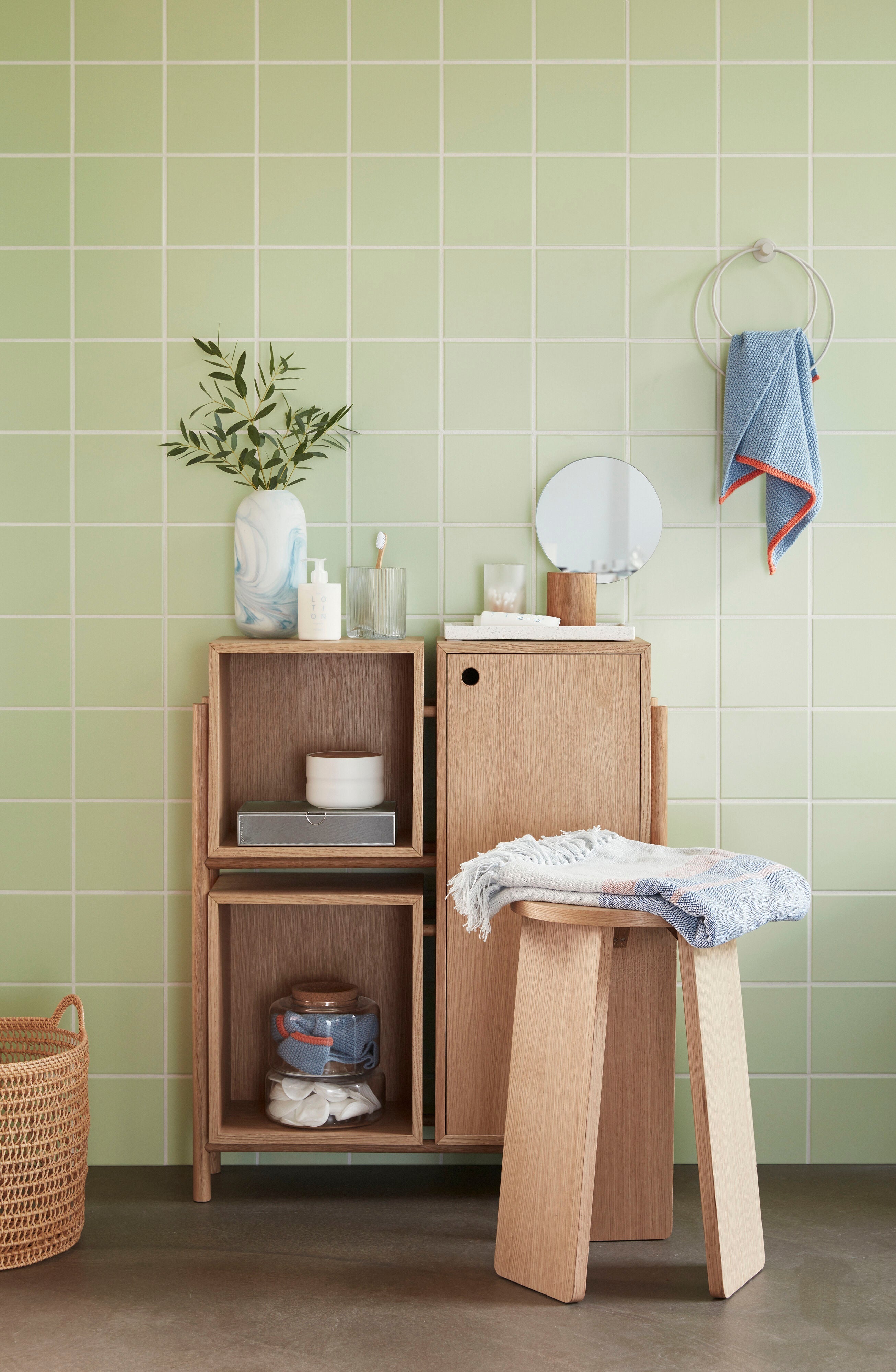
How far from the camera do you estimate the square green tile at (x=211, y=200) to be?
220cm

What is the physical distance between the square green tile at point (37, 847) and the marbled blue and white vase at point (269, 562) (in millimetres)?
580

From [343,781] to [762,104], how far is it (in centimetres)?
160

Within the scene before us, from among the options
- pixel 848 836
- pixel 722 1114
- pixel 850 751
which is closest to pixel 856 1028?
pixel 848 836

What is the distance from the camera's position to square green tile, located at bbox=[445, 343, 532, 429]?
7.27 feet

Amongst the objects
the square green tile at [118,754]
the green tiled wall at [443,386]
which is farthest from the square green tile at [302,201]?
the square green tile at [118,754]

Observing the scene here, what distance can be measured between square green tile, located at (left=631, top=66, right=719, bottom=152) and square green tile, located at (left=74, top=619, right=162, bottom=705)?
141 centimetres

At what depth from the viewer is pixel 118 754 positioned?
225cm

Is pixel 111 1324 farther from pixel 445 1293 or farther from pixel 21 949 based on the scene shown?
pixel 21 949

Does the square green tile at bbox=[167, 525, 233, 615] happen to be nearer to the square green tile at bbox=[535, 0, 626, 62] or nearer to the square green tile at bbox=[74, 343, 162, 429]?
the square green tile at bbox=[74, 343, 162, 429]

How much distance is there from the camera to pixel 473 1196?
211 cm

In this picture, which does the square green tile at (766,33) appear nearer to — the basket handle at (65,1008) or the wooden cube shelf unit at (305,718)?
the wooden cube shelf unit at (305,718)

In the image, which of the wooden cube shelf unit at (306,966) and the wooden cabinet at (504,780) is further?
the wooden cube shelf unit at (306,966)

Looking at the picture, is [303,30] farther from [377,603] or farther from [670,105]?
[377,603]

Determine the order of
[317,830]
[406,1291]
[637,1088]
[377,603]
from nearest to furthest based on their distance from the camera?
[406,1291] → [637,1088] → [317,830] → [377,603]
